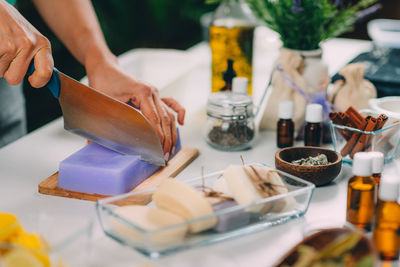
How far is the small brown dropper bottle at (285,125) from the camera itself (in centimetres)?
122

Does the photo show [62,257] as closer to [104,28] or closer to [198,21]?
[104,28]

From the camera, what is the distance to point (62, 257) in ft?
2.36

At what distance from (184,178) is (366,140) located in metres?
0.41

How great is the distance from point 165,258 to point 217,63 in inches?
34.2

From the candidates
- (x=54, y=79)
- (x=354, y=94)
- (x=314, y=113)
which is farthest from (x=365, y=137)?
(x=54, y=79)

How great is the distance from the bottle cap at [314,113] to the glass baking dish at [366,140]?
0.05 m

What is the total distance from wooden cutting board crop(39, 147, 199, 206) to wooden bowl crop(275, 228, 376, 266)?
283mm

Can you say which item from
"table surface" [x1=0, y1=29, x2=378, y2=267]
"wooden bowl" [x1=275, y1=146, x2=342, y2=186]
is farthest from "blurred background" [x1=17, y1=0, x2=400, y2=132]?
"wooden bowl" [x1=275, y1=146, x2=342, y2=186]

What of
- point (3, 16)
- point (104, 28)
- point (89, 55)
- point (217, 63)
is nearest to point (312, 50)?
point (217, 63)

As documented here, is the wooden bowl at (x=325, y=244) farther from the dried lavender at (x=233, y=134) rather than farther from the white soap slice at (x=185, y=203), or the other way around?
the dried lavender at (x=233, y=134)

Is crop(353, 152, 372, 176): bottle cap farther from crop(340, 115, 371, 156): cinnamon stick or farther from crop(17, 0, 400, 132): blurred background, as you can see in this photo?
crop(17, 0, 400, 132): blurred background

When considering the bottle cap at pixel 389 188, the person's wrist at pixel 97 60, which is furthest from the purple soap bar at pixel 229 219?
the person's wrist at pixel 97 60

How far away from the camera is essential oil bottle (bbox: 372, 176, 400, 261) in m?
0.78

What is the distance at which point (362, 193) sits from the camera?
0.87 m
